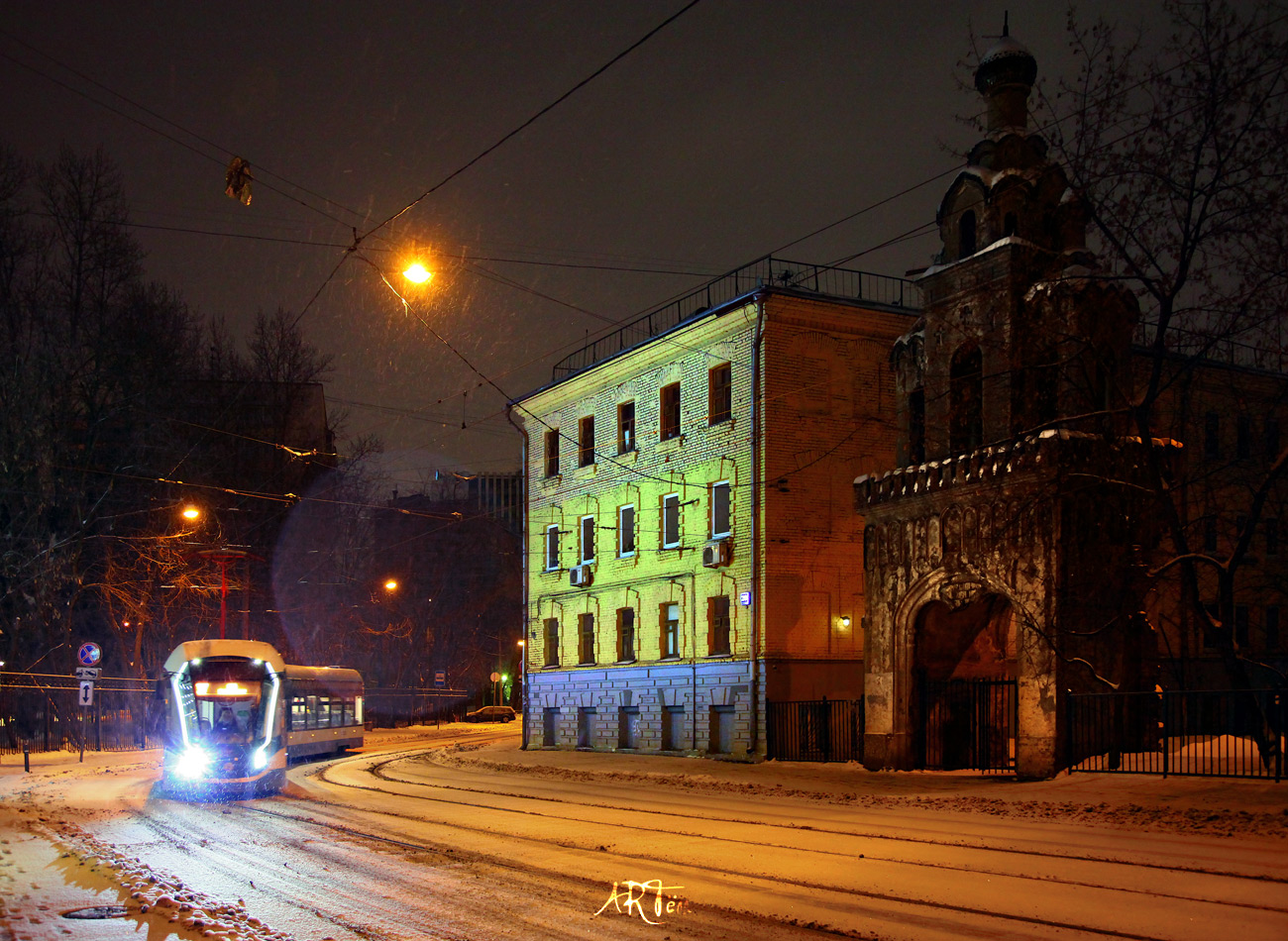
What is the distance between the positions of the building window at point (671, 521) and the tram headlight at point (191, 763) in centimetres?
1653

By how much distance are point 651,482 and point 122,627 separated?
73.6 feet

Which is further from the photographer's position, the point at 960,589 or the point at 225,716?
the point at 960,589

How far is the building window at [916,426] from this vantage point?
27.8 metres

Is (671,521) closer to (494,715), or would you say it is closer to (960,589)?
(960,589)

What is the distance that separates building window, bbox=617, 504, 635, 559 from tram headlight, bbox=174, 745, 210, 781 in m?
17.9

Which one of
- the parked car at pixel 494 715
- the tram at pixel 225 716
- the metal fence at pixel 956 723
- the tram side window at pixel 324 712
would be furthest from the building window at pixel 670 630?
the parked car at pixel 494 715

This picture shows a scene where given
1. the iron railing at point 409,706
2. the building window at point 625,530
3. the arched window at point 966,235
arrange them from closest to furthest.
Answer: the arched window at point 966,235 < the building window at point 625,530 < the iron railing at point 409,706

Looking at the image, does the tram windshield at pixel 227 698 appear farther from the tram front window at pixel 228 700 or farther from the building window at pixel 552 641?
the building window at pixel 552 641

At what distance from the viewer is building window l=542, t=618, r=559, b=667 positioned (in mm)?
43875

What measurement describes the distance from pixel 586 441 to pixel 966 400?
19.2m

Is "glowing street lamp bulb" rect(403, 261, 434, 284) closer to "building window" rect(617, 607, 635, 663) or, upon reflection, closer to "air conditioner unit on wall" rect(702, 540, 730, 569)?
"air conditioner unit on wall" rect(702, 540, 730, 569)

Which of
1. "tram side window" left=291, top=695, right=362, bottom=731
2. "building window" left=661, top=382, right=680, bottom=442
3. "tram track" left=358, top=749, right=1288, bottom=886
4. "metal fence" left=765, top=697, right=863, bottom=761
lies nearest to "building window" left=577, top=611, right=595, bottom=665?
"building window" left=661, top=382, right=680, bottom=442

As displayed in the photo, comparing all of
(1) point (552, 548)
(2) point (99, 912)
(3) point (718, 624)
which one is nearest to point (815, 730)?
(3) point (718, 624)

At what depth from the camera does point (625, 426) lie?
131 ft
